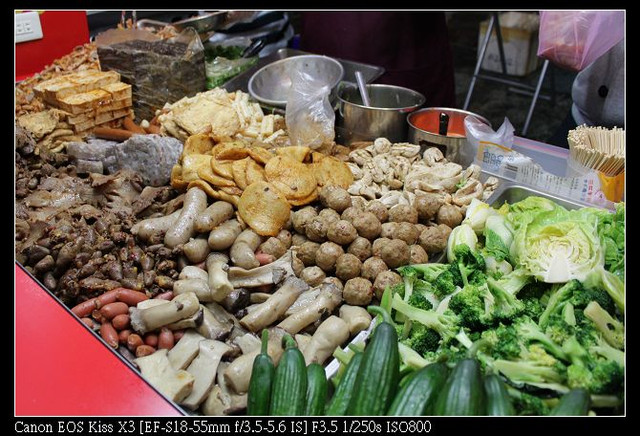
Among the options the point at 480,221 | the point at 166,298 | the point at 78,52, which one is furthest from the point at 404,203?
the point at 78,52

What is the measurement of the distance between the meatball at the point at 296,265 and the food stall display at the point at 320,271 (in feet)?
0.04

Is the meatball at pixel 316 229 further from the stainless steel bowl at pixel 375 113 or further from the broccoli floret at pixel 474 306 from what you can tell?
the stainless steel bowl at pixel 375 113

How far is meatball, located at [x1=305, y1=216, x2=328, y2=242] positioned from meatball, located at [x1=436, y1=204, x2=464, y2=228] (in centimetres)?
61

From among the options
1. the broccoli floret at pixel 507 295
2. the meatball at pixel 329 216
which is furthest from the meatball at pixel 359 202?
the broccoli floret at pixel 507 295

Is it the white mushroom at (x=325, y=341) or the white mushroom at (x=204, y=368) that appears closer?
the white mushroom at (x=204, y=368)

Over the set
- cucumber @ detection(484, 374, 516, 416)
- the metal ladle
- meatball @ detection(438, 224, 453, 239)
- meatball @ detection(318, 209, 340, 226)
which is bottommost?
meatball @ detection(438, 224, 453, 239)

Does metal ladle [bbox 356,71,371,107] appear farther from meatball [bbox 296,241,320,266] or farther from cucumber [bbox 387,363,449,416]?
cucumber [bbox 387,363,449,416]

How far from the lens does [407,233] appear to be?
8.58 feet

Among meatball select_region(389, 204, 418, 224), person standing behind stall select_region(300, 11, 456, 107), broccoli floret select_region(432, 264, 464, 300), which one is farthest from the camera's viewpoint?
person standing behind stall select_region(300, 11, 456, 107)

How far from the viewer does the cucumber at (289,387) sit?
1776 millimetres

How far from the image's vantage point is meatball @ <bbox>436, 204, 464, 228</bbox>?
2.76 metres

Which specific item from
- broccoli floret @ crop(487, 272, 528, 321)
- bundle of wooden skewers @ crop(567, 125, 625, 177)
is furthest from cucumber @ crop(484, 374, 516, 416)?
bundle of wooden skewers @ crop(567, 125, 625, 177)

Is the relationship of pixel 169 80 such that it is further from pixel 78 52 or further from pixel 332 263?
pixel 332 263

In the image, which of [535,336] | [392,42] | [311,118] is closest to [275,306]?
[535,336]
